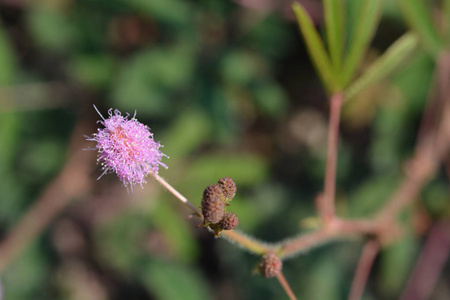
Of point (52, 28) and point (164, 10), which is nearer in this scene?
point (164, 10)

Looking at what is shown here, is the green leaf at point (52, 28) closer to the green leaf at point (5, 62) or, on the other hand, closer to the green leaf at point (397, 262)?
the green leaf at point (5, 62)

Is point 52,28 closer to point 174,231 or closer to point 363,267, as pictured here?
point 174,231

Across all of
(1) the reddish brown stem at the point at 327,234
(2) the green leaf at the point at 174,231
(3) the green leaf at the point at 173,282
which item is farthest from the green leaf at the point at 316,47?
(3) the green leaf at the point at 173,282

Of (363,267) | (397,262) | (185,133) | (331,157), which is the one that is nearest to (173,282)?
(185,133)

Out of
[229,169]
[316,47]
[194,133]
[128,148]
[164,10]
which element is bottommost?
[128,148]

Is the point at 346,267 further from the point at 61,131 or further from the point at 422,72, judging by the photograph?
the point at 61,131

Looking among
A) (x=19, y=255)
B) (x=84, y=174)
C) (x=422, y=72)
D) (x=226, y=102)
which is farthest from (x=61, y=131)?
(x=422, y=72)
